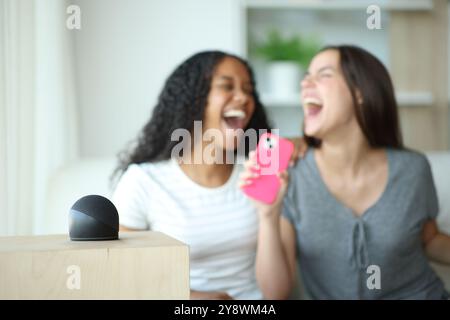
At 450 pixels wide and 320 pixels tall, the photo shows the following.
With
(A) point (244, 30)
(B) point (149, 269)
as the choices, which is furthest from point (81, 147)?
(B) point (149, 269)

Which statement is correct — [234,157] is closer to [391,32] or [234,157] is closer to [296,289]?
[296,289]

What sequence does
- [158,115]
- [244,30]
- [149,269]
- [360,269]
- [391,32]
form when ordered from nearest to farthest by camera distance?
[149,269] → [360,269] → [158,115] → [244,30] → [391,32]

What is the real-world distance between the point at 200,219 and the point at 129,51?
4.47 feet

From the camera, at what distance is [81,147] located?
270cm

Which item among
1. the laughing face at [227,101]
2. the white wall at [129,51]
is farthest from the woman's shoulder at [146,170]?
the white wall at [129,51]

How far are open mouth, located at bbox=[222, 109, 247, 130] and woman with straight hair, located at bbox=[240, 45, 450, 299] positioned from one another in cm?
16

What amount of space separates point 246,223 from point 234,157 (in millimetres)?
243

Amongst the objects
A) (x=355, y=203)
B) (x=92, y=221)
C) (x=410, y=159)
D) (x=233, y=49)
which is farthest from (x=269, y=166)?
(x=233, y=49)

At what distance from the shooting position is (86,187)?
180 cm

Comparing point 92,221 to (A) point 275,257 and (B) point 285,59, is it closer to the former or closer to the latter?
(A) point 275,257

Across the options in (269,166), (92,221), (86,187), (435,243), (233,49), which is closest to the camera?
(92,221)

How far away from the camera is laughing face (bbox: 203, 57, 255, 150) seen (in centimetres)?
166

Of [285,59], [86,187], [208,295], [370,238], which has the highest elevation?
[285,59]

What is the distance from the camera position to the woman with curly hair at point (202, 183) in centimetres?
156
